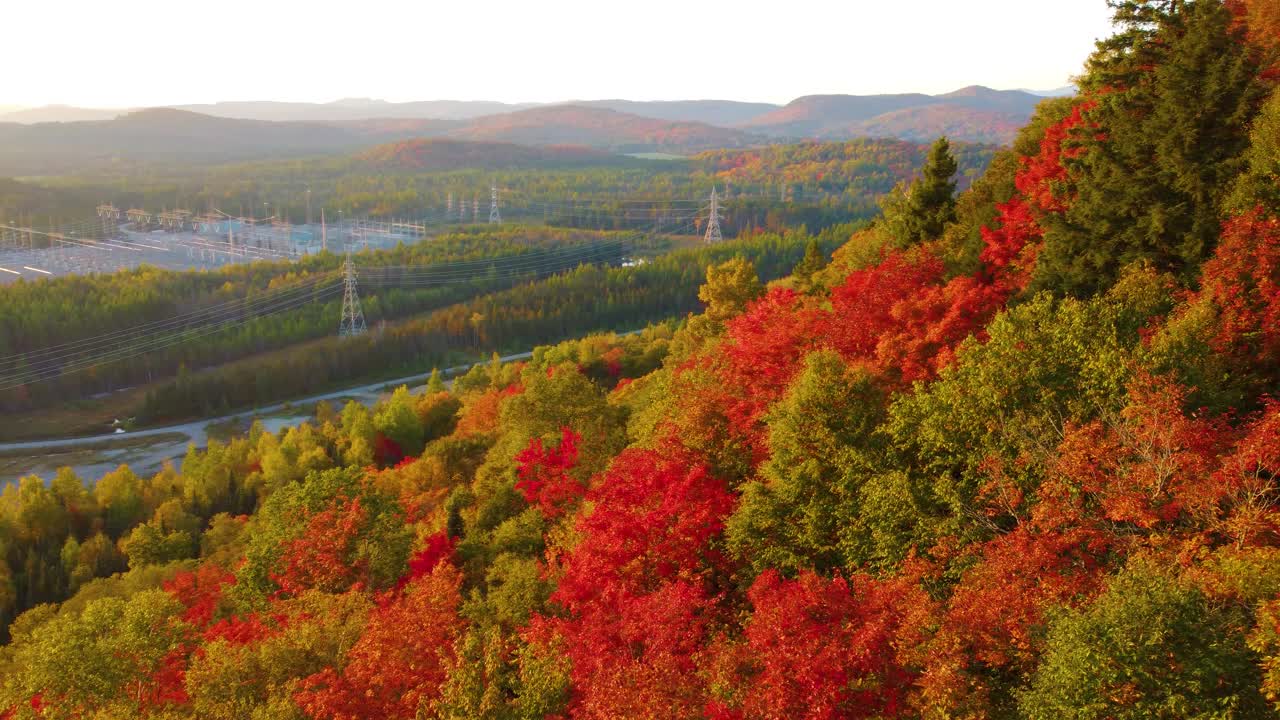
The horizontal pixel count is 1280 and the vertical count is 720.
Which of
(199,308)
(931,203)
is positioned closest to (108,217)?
(199,308)

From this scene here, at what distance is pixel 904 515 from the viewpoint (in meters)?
20.5

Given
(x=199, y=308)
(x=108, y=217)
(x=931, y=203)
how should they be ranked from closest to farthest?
(x=931, y=203) < (x=199, y=308) < (x=108, y=217)

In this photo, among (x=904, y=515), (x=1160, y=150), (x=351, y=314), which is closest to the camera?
(x=904, y=515)

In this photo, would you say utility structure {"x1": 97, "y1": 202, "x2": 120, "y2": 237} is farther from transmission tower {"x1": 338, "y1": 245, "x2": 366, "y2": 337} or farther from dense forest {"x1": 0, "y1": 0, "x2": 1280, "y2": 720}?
dense forest {"x1": 0, "y1": 0, "x2": 1280, "y2": 720}

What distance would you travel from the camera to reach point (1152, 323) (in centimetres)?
2394

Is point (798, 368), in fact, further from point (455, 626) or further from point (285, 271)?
point (285, 271)

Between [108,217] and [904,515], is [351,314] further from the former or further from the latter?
[108,217]

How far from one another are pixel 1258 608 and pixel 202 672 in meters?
22.6

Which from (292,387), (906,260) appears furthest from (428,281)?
(906,260)

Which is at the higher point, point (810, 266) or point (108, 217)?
point (810, 266)

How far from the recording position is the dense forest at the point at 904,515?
53.2ft

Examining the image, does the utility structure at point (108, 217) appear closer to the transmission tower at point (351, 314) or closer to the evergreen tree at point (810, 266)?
the transmission tower at point (351, 314)

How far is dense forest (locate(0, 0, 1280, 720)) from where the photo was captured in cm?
1622

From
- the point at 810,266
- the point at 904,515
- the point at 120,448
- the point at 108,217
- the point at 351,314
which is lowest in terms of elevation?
the point at 120,448
